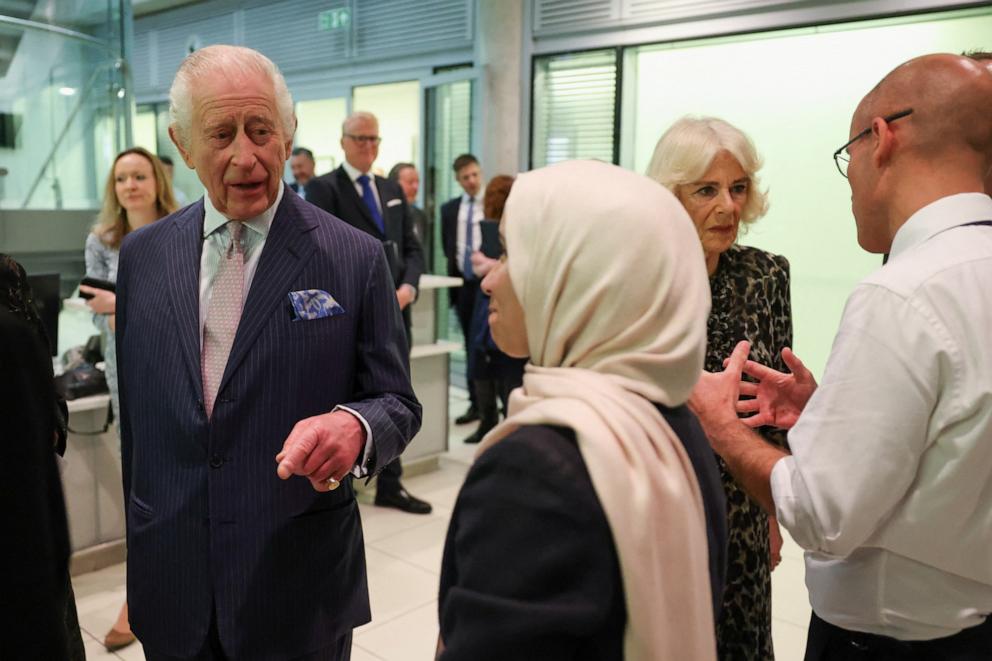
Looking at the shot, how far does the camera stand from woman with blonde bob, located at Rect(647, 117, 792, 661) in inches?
71.7

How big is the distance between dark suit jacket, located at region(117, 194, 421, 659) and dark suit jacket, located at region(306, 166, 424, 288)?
2667 millimetres

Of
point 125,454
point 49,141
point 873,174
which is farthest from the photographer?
point 49,141

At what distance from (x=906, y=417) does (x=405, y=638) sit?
249cm

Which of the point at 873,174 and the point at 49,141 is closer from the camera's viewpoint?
the point at 873,174

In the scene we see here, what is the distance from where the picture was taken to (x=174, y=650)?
58.4 inches

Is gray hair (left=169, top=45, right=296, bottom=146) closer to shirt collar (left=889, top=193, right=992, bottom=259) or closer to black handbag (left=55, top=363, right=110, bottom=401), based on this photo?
shirt collar (left=889, top=193, right=992, bottom=259)

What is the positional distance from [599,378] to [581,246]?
0.15 metres

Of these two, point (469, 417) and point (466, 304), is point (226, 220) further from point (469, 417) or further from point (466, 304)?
point (466, 304)

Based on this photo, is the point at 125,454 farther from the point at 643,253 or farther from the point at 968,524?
the point at 968,524

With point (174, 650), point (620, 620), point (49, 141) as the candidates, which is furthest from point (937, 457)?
point (49, 141)

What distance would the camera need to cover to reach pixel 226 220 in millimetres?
1587

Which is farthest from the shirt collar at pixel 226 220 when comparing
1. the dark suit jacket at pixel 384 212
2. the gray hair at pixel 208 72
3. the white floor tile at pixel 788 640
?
the dark suit jacket at pixel 384 212

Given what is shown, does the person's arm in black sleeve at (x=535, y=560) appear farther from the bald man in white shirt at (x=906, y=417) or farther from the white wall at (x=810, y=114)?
the white wall at (x=810, y=114)

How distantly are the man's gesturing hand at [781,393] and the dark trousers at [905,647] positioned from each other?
392 millimetres
